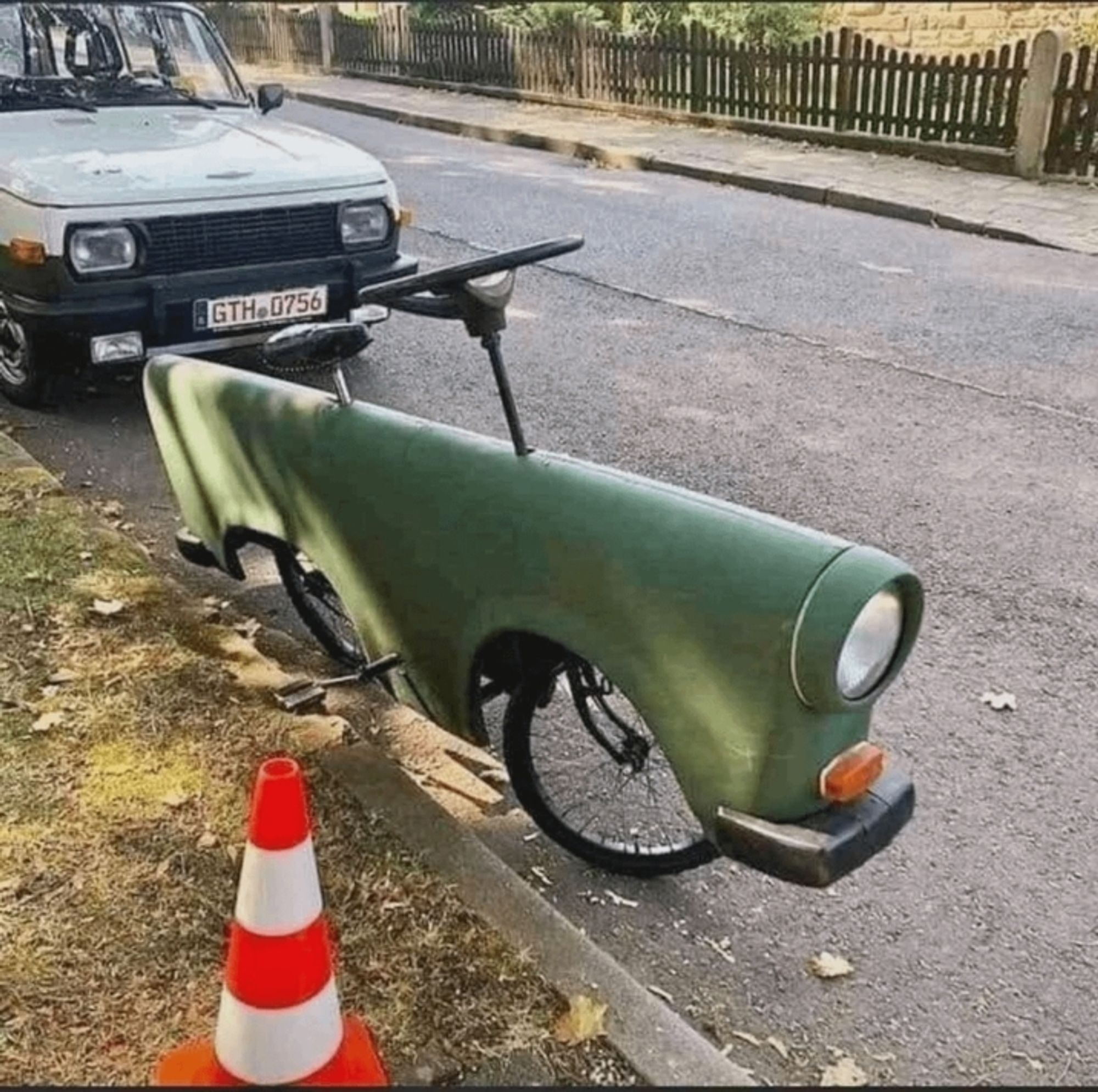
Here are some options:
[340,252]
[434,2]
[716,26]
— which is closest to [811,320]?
[340,252]

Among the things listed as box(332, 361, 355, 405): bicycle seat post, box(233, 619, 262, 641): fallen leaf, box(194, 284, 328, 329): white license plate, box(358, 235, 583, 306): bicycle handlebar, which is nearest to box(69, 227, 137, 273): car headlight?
box(194, 284, 328, 329): white license plate

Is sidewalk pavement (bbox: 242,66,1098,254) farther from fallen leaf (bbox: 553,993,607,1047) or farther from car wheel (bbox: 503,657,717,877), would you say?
fallen leaf (bbox: 553,993,607,1047)

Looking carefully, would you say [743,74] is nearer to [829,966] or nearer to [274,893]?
[829,966]

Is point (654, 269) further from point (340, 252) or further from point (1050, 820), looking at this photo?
point (1050, 820)

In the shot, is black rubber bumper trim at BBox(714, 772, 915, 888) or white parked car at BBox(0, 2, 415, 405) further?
white parked car at BBox(0, 2, 415, 405)

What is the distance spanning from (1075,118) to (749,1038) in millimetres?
11195

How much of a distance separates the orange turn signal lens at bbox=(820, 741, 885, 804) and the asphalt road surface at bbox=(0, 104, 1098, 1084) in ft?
1.77

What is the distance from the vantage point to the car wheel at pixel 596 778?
9.77 feet

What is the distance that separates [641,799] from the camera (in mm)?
3256

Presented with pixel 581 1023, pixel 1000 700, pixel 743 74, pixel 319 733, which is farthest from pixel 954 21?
pixel 581 1023

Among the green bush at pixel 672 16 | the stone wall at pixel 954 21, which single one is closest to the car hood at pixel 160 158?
the green bush at pixel 672 16

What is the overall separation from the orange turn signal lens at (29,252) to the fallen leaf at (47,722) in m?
2.77

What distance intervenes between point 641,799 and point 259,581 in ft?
6.08

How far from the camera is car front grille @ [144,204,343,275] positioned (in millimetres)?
5633
